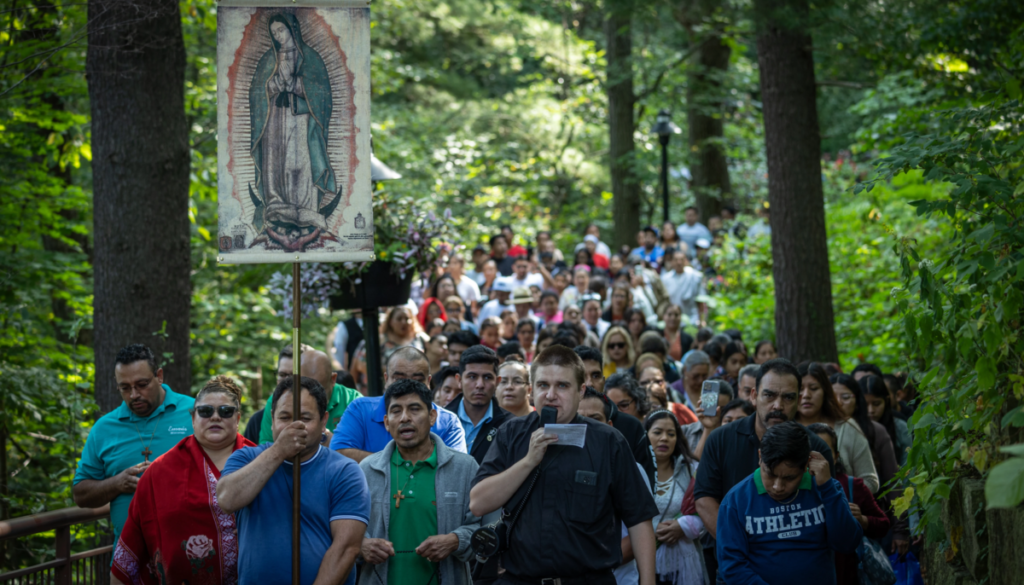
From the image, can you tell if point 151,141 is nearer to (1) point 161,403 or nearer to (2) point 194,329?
(1) point 161,403

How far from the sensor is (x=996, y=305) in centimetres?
462

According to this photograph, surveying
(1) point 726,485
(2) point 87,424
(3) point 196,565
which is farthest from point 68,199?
(1) point 726,485

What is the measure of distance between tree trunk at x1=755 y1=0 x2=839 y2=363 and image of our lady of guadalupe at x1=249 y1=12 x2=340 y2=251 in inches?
284

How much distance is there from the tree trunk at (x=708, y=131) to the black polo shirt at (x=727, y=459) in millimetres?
16124

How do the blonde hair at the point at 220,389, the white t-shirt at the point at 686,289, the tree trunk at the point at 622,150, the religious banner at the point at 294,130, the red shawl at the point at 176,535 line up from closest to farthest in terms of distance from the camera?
the religious banner at the point at 294,130
the red shawl at the point at 176,535
the blonde hair at the point at 220,389
the white t-shirt at the point at 686,289
the tree trunk at the point at 622,150

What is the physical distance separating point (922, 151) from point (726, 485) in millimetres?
2272

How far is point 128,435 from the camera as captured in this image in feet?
19.9

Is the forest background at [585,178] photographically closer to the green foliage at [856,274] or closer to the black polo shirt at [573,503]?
the green foliage at [856,274]

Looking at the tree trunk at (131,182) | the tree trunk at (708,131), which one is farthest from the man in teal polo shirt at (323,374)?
the tree trunk at (708,131)

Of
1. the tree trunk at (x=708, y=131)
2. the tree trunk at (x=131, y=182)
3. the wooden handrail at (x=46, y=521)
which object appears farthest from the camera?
the tree trunk at (x=708, y=131)

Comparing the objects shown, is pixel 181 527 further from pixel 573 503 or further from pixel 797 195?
pixel 797 195

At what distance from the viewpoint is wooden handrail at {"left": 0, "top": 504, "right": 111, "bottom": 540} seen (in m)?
A: 5.55

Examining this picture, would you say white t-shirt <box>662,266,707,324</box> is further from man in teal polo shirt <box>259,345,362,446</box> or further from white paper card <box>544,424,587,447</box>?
white paper card <box>544,424,587,447</box>

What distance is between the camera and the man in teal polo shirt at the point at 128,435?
5.90 meters
